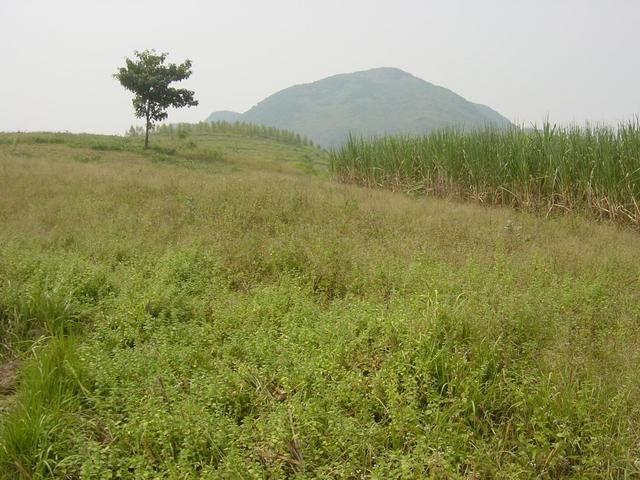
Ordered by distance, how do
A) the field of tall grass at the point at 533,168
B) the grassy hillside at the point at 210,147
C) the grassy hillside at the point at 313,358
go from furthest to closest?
the grassy hillside at the point at 210,147 → the field of tall grass at the point at 533,168 → the grassy hillside at the point at 313,358

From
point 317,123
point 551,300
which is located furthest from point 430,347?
point 317,123

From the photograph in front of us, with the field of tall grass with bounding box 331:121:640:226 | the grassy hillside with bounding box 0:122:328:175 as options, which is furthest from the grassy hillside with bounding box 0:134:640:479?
the grassy hillside with bounding box 0:122:328:175

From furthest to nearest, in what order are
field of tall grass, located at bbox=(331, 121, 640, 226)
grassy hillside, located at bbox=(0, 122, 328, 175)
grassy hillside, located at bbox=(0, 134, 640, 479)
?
grassy hillside, located at bbox=(0, 122, 328, 175)
field of tall grass, located at bbox=(331, 121, 640, 226)
grassy hillside, located at bbox=(0, 134, 640, 479)

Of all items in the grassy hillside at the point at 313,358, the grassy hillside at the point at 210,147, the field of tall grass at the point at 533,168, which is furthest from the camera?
the grassy hillside at the point at 210,147

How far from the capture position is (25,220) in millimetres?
6805

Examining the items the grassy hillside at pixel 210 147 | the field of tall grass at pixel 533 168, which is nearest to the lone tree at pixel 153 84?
the grassy hillside at pixel 210 147

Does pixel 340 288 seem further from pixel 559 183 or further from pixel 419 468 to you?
pixel 559 183

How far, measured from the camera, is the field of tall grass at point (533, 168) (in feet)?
28.1

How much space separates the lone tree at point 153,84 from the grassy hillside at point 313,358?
19.6 m

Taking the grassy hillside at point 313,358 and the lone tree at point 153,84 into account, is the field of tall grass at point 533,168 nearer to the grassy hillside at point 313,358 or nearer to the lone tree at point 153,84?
the grassy hillside at point 313,358

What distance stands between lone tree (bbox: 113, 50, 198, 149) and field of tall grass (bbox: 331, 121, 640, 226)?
15265mm

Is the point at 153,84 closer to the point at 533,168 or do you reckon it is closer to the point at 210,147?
the point at 210,147

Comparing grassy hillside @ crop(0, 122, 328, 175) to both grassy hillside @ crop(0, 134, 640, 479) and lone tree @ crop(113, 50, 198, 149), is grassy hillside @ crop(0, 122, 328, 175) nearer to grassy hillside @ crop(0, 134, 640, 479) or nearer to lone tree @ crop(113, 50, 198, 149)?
lone tree @ crop(113, 50, 198, 149)

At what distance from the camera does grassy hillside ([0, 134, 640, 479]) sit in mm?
2482
